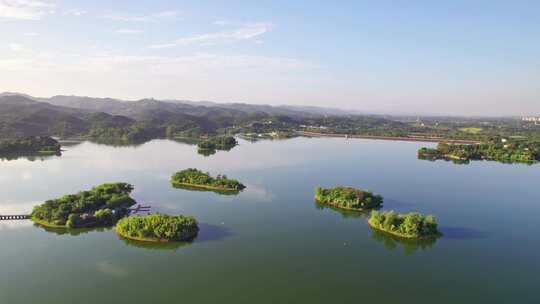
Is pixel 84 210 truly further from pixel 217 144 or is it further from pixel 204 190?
pixel 217 144

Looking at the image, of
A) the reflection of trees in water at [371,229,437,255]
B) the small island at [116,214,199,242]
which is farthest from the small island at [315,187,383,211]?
the small island at [116,214,199,242]

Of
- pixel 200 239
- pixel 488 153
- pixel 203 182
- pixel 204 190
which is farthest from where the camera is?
pixel 488 153

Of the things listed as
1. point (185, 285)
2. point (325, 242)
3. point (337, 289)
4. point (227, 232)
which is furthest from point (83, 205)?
point (337, 289)

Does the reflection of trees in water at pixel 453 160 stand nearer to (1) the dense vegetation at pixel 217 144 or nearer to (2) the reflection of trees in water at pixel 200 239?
(1) the dense vegetation at pixel 217 144

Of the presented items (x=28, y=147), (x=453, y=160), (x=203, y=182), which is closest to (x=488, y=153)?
(x=453, y=160)

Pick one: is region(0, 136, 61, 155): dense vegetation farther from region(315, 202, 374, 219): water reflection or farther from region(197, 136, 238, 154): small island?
region(315, 202, 374, 219): water reflection

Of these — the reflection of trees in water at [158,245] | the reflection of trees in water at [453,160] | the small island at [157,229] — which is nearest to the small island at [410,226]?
the small island at [157,229]
